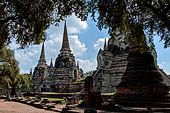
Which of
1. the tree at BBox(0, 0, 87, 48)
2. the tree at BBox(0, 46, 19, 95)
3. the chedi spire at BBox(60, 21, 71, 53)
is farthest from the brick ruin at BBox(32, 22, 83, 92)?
the tree at BBox(0, 0, 87, 48)

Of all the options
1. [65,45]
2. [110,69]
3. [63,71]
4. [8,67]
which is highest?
[65,45]

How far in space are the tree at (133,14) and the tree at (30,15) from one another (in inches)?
34.9

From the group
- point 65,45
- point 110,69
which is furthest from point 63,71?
point 110,69

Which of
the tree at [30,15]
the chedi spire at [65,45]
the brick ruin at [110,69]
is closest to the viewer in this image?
the tree at [30,15]

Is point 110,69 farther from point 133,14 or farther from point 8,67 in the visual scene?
point 133,14

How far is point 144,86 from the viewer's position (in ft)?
44.2

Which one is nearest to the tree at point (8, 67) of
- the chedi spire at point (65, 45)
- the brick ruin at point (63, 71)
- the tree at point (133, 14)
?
the tree at point (133, 14)

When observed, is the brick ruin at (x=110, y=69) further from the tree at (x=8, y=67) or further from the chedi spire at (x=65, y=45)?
the tree at (x=8, y=67)

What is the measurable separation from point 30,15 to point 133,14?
4.52 metres

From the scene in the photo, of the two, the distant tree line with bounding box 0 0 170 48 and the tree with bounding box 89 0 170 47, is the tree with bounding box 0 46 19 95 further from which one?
the tree with bounding box 89 0 170 47

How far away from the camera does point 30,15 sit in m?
7.86

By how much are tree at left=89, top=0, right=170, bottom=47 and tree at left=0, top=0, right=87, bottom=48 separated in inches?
34.9

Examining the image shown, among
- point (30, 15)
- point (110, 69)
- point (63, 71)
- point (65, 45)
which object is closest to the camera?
point (30, 15)

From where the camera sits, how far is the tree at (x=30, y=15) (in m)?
→ 7.56
